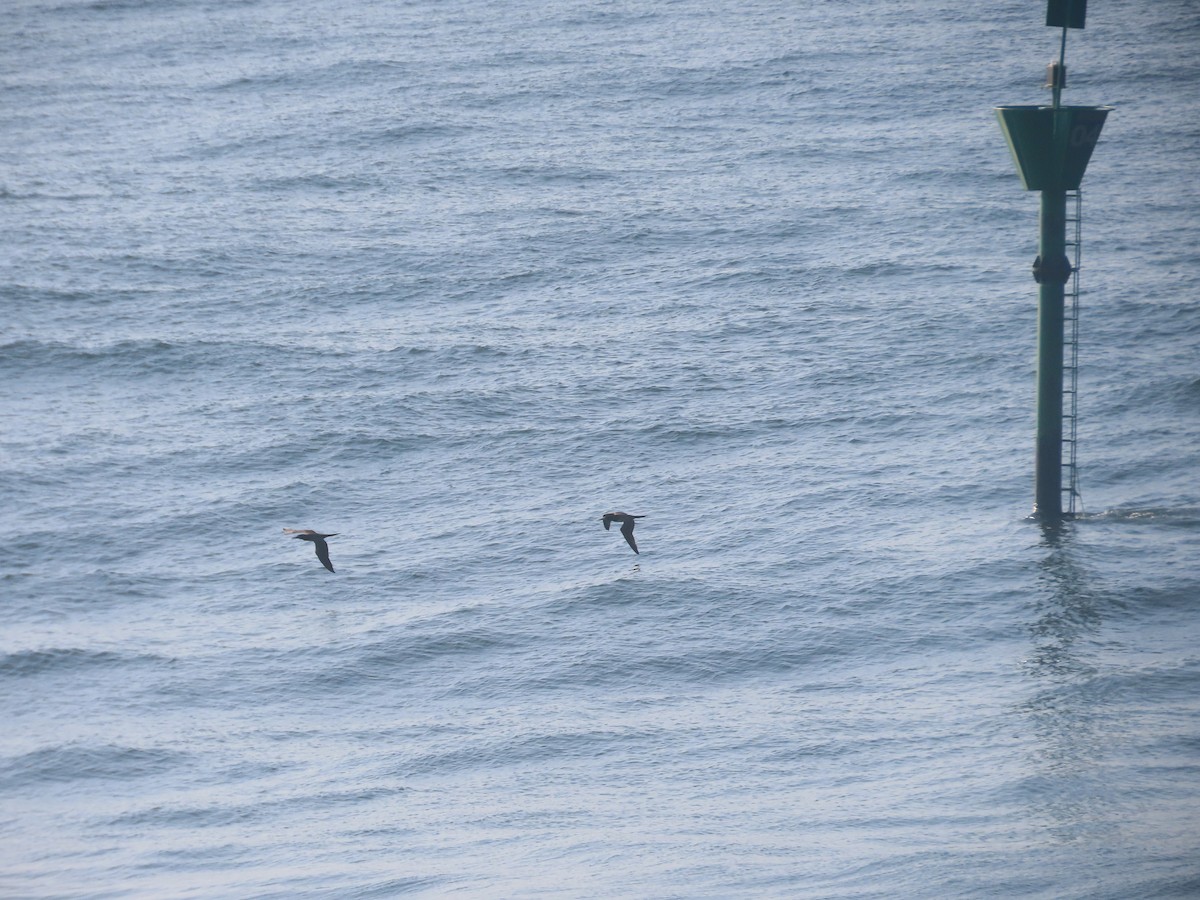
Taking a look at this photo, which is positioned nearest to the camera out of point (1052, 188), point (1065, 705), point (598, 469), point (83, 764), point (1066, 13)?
point (1065, 705)

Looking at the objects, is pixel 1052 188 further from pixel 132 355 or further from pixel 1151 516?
pixel 132 355

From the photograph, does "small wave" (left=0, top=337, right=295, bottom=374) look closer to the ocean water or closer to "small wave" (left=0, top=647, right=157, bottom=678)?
the ocean water

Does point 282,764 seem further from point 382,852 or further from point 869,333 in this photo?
point 869,333

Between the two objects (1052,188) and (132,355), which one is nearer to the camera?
(1052,188)

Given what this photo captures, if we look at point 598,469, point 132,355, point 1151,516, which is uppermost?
point 132,355

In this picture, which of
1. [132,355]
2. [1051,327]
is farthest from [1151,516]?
[132,355]

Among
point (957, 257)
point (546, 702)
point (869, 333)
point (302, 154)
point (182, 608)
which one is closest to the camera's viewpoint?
point (546, 702)

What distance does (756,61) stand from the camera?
56750 millimetres

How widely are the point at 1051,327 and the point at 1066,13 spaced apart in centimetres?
531

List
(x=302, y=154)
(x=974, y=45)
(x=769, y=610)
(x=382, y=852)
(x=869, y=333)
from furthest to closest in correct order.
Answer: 1. (x=974, y=45)
2. (x=302, y=154)
3. (x=869, y=333)
4. (x=769, y=610)
5. (x=382, y=852)

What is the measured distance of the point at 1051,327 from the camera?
24875 mm

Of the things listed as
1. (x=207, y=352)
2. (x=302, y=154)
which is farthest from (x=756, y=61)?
(x=207, y=352)

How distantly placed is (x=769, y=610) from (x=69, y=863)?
38.0ft

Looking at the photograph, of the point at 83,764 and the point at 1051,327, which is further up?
the point at 1051,327
